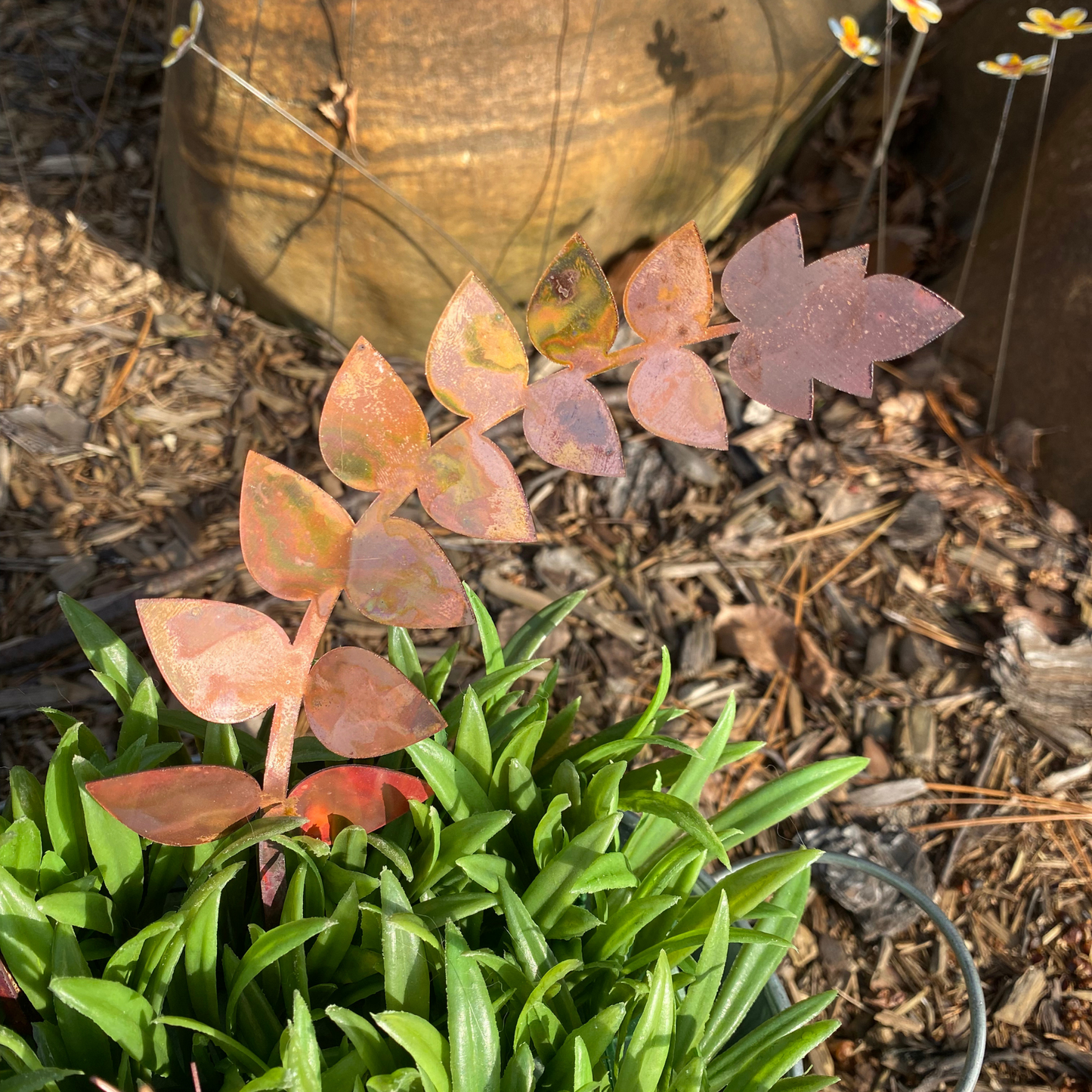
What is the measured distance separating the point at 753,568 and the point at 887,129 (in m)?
0.98

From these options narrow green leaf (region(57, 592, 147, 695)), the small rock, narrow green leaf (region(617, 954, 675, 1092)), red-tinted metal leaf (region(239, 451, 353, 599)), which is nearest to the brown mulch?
the small rock

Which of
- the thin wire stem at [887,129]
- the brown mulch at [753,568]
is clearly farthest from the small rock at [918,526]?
the thin wire stem at [887,129]

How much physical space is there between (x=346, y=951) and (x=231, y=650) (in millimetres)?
395

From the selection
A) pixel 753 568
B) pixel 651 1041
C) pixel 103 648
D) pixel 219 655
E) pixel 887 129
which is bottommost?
pixel 753 568

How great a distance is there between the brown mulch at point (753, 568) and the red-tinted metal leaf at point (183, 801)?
3.22ft

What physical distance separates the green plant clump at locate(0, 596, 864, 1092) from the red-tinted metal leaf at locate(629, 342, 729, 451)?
1.31ft

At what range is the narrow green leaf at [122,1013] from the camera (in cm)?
76

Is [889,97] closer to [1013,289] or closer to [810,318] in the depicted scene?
[1013,289]

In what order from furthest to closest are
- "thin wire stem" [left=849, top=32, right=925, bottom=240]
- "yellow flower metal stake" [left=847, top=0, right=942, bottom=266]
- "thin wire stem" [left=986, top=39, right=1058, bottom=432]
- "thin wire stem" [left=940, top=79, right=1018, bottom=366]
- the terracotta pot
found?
"thin wire stem" [left=940, top=79, right=1018, bottom=366] → "thin wire stem" [left=986, top=39, right=1058, bottom=432] → "thin wire stem" [left=849, top=32, right=925, bottom=240] → the terracotta pot → "yellow flower metal stake" [left=847, top=0, right=942, bottom=266]

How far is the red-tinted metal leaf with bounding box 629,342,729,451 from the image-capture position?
0.73 metres

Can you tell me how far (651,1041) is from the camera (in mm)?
821

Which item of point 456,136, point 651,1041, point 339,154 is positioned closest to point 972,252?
point 456,136

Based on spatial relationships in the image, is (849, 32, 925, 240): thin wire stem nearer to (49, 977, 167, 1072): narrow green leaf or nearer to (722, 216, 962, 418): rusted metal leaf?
(722, 216, 962, 418): rusted metal leaf

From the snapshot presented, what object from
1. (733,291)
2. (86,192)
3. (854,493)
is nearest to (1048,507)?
(854,493)
